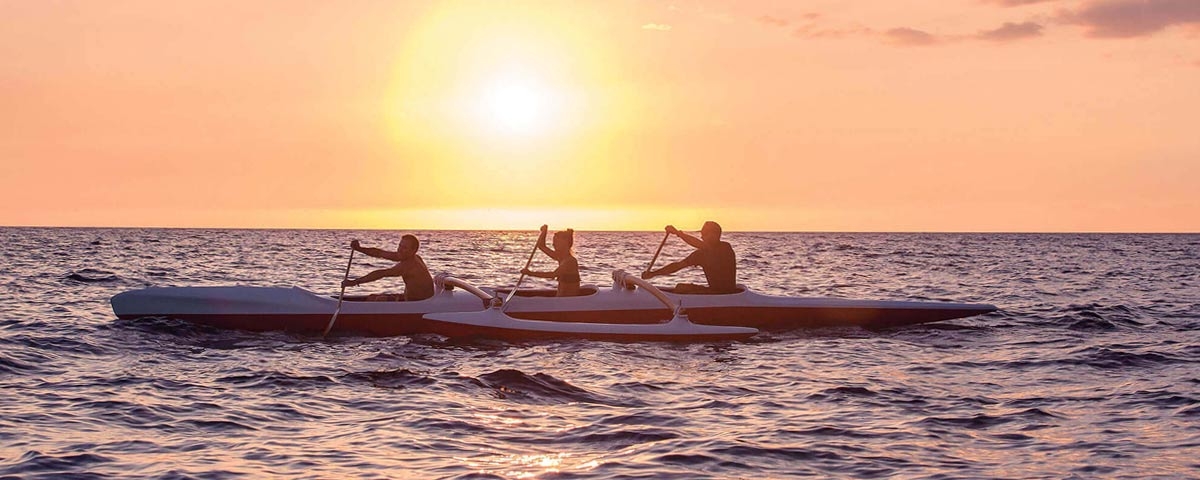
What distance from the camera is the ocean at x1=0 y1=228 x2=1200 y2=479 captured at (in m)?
8.13

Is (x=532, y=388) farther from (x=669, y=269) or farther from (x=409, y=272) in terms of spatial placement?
(x=669, y=269)

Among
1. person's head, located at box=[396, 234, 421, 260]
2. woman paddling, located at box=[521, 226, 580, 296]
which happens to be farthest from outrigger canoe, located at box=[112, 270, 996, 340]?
person's head, located at box=[396, 234, 421, 260]

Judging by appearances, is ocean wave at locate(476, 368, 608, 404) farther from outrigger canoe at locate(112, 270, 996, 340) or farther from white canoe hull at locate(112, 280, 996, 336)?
white canoe hull at locate(112, 280, 996, 336)

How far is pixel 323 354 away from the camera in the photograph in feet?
45.7

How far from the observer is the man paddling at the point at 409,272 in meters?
15.4

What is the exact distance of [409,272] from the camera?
15.8 metres

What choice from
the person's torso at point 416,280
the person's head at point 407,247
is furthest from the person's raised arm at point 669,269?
the person's head at point 407,247

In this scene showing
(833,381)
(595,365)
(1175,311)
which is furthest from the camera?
(1175,311)

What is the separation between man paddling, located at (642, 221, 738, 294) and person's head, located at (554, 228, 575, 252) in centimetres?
151

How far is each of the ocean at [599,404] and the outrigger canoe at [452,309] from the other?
0.25 m

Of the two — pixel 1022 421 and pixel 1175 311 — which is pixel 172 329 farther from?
pixel 1175 311

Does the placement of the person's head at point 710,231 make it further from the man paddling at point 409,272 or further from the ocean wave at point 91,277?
the ocean wave at point 91,277

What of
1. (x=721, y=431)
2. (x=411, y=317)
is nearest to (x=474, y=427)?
(x=721, y=431)

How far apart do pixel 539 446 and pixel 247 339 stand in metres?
7.93
